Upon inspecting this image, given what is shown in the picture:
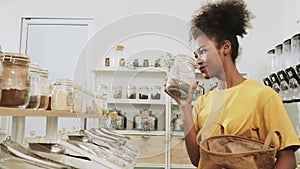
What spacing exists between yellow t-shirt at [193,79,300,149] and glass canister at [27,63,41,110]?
58 cm

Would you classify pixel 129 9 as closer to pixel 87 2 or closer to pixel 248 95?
pixel 87 2

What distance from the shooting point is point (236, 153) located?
0.98m

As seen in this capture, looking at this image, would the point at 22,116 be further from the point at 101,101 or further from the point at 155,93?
the point at 155,93

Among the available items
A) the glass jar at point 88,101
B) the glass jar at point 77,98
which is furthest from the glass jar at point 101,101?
the glass jar at point 77,98

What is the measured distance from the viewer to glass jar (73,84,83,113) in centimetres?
142

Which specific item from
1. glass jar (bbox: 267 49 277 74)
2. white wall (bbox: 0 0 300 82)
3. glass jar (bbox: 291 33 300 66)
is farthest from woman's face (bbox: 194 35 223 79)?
white wall (bbox: 0 0 300 82)

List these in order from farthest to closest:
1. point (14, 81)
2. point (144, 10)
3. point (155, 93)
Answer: point (144, 10) < point (155, 93) < point (14, 81)

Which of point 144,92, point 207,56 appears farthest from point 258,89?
point 144,92

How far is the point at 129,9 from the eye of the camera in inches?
136

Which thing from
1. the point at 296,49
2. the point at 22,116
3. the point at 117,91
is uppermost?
the point at 296,49

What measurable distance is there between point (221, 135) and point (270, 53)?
2223 mm

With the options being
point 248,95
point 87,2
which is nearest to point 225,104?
point 248,95

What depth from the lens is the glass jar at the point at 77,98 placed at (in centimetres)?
142

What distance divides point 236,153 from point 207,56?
13.9 inches
